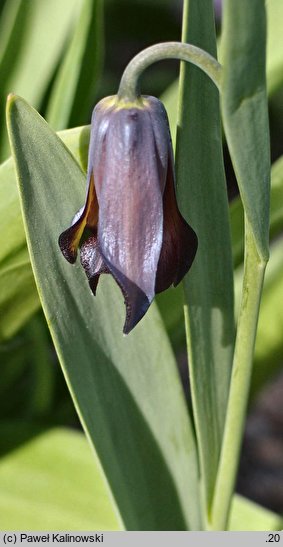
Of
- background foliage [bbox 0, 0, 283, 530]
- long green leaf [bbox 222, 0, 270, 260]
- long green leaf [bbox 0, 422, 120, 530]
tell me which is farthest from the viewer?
long green leaf [bbox 0, 422, 120, 530]

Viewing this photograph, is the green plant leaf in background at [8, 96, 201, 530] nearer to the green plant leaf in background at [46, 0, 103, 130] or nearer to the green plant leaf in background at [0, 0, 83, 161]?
the green plant leaf in background at [46, 0, 103, 130]

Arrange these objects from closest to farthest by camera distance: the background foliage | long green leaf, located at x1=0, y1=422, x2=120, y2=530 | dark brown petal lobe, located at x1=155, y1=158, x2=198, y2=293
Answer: dark brown petal lobe, located at x1=155, y1=158, x2=198, y2=293 < the background foliage < long green leaf, located at x1=0, y1=422, x2=120, y2=530

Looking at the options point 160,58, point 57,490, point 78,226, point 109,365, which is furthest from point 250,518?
point 160,58

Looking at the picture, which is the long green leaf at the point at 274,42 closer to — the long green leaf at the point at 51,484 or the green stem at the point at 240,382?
the green stem at the point at 240,382

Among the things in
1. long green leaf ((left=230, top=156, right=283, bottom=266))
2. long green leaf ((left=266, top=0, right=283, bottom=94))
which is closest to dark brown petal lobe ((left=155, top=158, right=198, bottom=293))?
long green leaf ((left=230, top=156, right=283, bottom=266))

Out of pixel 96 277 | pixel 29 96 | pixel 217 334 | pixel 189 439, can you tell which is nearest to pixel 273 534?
pixel 189 439

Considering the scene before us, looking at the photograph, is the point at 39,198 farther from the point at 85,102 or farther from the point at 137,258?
the point at 85,102
